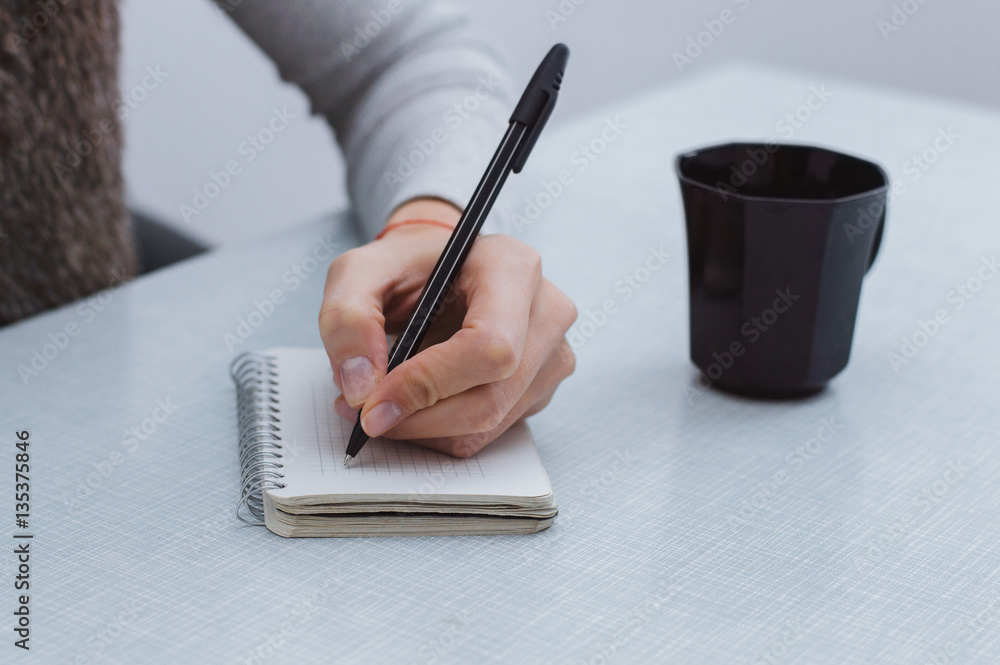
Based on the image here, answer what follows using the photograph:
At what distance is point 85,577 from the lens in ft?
1.40

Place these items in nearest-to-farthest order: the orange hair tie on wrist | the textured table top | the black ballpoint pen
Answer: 1. the textured table top
2. the black ballpoint pen
3. the orange hair tie on wrist

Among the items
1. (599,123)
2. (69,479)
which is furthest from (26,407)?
(599,123)

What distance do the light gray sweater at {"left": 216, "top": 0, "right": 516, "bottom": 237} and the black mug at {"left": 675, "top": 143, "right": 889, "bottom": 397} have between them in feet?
0.81

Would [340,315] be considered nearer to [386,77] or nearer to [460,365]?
[460,365]

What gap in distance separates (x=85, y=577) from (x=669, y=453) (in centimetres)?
32

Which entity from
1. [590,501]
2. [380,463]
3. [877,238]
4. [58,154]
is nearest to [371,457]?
[380,463]

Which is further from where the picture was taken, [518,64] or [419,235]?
[518,64]

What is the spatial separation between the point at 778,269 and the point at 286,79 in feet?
1.75

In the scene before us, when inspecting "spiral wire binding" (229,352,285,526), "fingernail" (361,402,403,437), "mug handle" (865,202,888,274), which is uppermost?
"mug handle" (865,202,888,274)

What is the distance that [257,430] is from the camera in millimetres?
514

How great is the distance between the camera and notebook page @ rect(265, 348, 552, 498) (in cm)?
47

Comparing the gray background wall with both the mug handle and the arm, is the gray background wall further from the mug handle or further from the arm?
the mug handle

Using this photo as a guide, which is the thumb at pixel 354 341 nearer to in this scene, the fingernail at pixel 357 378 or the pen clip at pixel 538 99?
the fingernail at pixel 357 378

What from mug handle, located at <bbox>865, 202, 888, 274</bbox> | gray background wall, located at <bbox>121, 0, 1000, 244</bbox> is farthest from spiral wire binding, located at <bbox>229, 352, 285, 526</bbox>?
gray background wall, located at <bbox>121, 0, 1000, 244</bbox>
